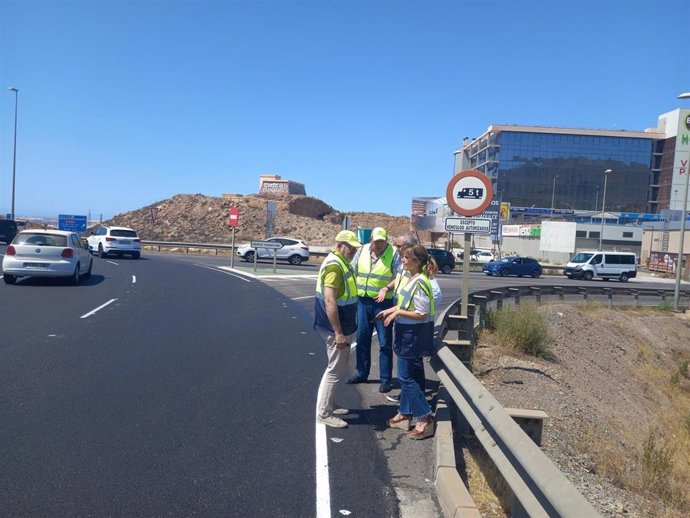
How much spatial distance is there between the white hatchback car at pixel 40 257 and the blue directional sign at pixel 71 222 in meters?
32.3

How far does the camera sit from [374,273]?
289 inches

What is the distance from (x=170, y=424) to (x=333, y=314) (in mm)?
1834

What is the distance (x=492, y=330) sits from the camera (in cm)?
1152

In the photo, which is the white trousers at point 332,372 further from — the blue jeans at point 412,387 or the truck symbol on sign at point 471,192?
the truck symbol on sign at point 471,192

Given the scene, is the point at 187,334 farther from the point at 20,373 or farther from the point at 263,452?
the point at 263,452

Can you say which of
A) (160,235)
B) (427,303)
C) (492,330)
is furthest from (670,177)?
(427,303)

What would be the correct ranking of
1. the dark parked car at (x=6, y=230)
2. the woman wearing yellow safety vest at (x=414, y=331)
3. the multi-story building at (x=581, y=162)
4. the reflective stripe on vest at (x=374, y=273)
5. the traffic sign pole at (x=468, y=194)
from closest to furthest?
the woman wearing yellow safety vest at (x=414, y=331) → the reflective stripe on vest at (x=374, y=273) → the traffic sign pole at (x=468, y=194) → the dark parked car at (x=6, y=230) → the multi-story building at (x=581, y=162)

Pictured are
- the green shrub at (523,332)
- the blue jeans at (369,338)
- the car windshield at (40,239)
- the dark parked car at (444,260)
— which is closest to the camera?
the blue jeans at (369,338)

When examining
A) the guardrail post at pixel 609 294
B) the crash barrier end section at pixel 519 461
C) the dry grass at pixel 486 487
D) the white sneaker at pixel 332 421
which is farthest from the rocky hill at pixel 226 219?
the crash barrier end section at pixel 519 461

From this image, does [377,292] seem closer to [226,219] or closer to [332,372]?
[332,372]

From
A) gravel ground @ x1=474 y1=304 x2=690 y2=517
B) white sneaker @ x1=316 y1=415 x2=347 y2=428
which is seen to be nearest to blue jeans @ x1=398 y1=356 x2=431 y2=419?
white sneaker @ x1=316 y1=415 x2=347 y2=428

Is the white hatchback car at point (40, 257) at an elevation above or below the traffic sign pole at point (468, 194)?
below

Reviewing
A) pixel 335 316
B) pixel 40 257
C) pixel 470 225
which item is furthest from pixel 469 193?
pixel 40 257

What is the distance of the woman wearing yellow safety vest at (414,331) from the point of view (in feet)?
18.4
